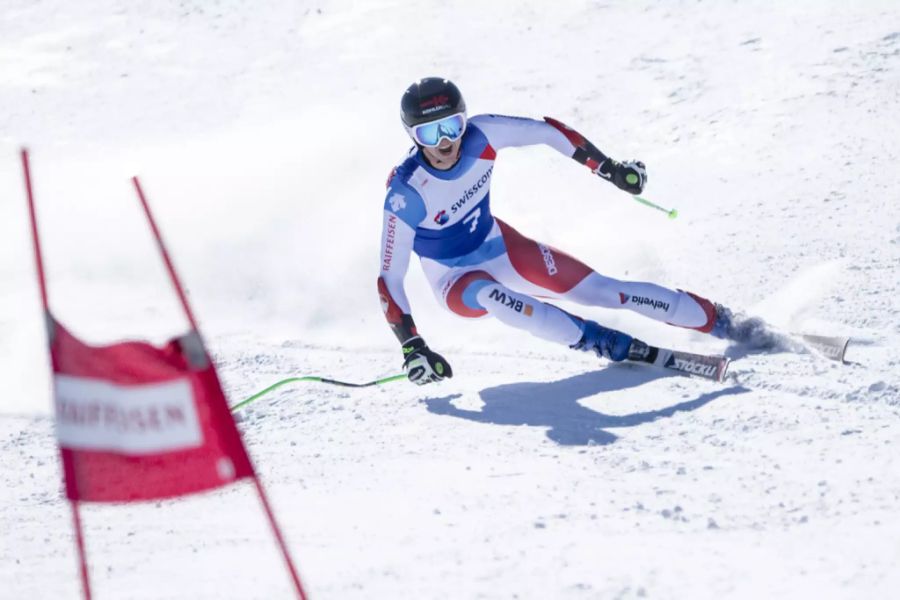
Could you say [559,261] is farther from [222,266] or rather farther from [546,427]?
[222,266]

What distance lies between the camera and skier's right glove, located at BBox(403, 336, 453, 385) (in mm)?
6195

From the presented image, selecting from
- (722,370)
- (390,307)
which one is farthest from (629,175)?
(390,307)

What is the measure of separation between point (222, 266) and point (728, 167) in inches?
163

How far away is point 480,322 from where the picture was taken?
7.87 metres

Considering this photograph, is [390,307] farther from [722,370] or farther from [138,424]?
[138,424]

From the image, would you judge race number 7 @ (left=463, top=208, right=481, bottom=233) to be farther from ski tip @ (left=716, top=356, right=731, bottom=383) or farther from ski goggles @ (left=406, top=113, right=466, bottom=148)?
ski tip @ (left=716, top=356, right=731, bottom=383)

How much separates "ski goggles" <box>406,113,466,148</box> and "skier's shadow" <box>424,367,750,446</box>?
1.45 m

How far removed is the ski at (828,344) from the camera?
6.15m

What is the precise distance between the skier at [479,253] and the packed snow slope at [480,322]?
0.32 metres

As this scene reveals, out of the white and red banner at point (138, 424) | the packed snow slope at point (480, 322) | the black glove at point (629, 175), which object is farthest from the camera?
the black glove at point (629, 175)

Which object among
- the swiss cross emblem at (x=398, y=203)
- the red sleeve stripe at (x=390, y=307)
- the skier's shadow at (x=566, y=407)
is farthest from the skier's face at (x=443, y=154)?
the skier's shadow at (x=566, y=407)

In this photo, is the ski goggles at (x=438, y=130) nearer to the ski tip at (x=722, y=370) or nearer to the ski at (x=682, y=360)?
the ski at (x=682, y=360)

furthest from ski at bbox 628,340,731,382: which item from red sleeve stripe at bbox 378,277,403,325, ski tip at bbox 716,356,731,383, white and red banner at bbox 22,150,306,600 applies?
white and red banner at bbox 22,150,306,600

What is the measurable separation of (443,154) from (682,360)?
1750 mm
